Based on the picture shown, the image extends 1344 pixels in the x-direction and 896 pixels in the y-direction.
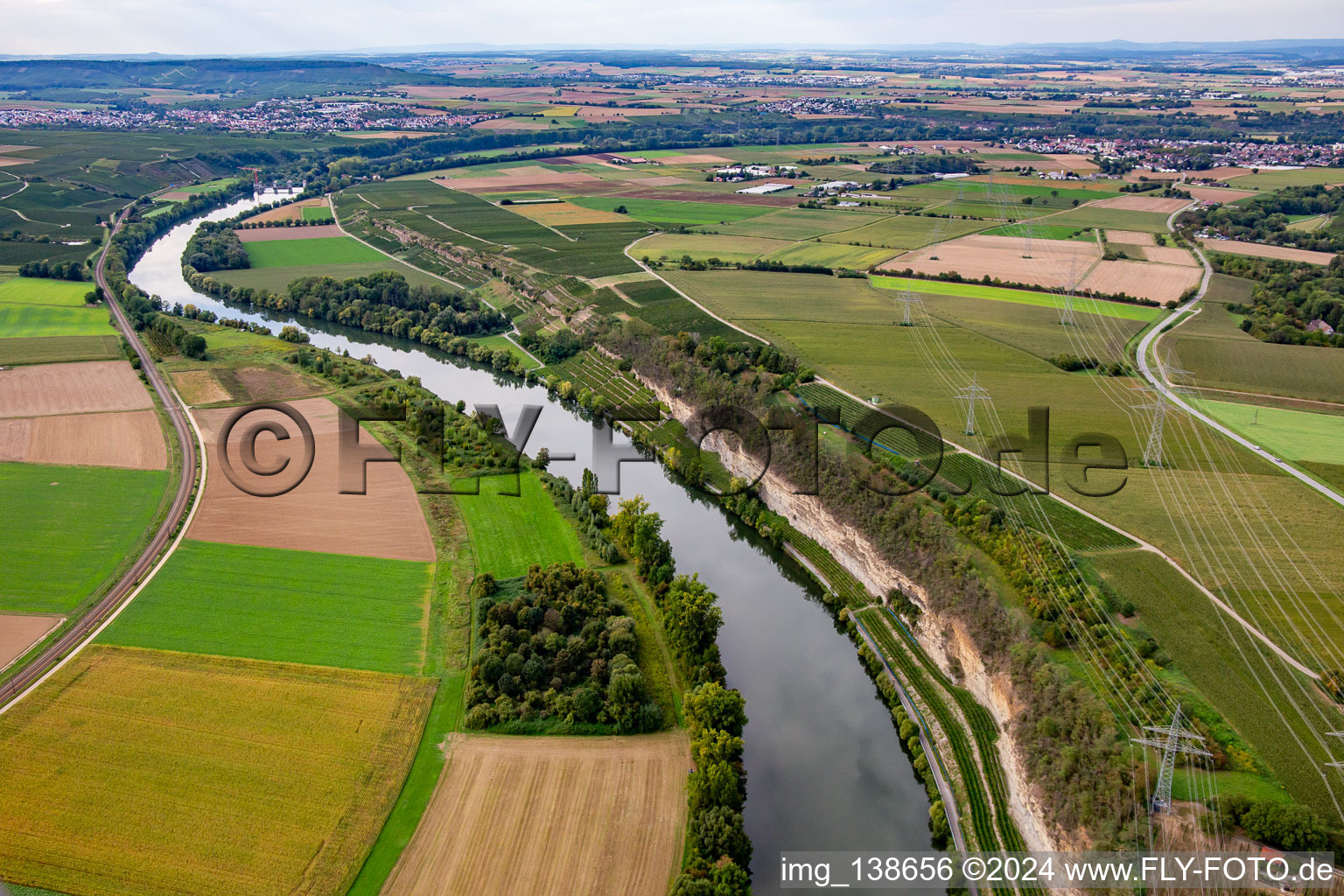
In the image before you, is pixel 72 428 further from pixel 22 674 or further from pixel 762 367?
pixel 762 367

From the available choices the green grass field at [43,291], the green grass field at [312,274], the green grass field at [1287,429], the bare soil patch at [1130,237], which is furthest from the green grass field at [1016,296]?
the green grass field at [43,291]

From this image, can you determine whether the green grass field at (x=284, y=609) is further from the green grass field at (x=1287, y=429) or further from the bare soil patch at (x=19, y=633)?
the green grass field at (x=1287, y=429)

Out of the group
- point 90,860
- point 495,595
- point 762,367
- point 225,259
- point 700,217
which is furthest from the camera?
point 700,217

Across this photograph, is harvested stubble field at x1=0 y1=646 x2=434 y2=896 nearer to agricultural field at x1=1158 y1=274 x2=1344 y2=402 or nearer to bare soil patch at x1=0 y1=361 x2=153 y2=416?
bare soil patch at x1=0 y1=361 x2=153 y2=416

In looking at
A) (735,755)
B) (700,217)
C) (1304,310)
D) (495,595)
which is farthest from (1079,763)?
(700,217)

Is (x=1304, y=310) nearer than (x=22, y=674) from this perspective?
No
